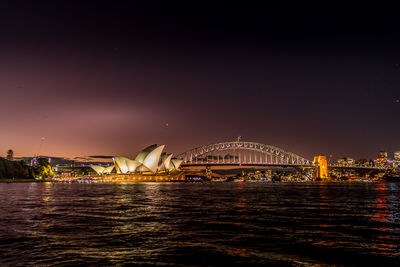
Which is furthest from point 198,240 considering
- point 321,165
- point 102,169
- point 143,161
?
point 102,169

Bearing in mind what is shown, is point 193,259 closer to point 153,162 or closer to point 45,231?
point 45,231

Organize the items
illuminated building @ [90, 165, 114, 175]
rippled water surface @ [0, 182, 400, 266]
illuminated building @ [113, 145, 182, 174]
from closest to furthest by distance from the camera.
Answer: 1. rippled water surface @ [0, 182, 400, 266]
2. illuminated building @ [113, 145, 182, 174]
3. illuminated building @ [90, 165, 114, 175]

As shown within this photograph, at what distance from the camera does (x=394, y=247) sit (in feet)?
43.1

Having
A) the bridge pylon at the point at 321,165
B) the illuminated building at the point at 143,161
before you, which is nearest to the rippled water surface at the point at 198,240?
the illuminated building at the point at 143,161

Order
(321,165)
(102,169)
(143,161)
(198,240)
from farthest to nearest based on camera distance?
(102,169), (321,165), (143,161), (198,240)

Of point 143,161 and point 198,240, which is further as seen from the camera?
point 143,161

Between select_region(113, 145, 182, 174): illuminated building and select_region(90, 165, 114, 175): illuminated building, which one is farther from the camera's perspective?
select_region(90, 165, 114, 175): illuminated building

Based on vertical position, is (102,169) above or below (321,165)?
below

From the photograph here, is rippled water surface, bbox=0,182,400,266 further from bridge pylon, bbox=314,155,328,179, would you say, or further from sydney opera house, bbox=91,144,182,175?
bridge pylon, bbox=314,155,328,179

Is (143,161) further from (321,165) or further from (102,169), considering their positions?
(321,165)

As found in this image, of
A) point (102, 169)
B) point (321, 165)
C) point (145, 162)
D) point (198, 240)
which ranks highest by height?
point (145, 162)

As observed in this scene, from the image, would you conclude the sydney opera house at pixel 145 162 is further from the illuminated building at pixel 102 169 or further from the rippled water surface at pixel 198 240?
the rippled water surface at pixel 198 240

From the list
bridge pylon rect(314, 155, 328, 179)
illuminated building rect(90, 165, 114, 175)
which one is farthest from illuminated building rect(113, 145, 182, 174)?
bridge pylon rect(314, 155, 328, 179)

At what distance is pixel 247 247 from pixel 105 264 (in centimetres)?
535
